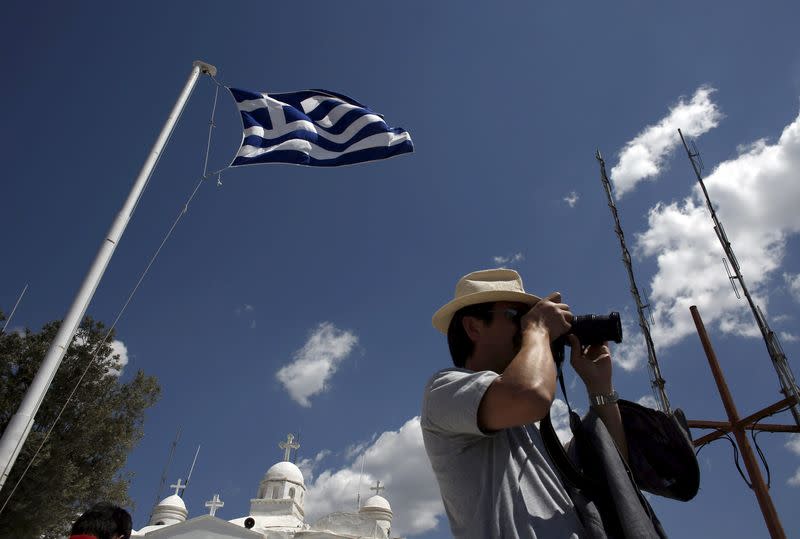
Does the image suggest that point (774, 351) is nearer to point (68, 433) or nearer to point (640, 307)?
point (640, 307)

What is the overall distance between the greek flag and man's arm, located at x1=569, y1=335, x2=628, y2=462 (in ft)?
20.9

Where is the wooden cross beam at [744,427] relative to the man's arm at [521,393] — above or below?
above

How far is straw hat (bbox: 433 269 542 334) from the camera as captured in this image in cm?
218

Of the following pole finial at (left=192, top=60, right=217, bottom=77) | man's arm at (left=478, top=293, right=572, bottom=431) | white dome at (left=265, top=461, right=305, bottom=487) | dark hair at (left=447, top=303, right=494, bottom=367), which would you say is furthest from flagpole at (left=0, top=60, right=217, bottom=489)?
white dome at (left=265, top=461, right=305, bottom=487)

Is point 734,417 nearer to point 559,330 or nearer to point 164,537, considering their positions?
point 559,330

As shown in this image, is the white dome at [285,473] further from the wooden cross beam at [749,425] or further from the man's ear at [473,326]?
the man's ear at [473,326]

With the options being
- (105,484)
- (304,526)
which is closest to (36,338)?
(105,484)

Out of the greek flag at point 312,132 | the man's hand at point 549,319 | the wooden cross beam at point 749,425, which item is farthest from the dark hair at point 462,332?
the wooden cross beam at point 749,425

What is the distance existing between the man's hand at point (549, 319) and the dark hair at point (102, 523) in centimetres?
362

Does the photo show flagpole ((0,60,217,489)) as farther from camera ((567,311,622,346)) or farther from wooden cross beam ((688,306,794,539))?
wooden cross beam ((688,306,794,539))

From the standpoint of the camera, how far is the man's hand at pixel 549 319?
6.41ft

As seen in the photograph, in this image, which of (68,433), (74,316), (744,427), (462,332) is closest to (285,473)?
(68,433)

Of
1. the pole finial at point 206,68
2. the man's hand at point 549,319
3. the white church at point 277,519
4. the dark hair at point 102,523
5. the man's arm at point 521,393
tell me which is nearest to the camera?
the man's arm at point 521,393

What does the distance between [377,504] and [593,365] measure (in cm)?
3491
